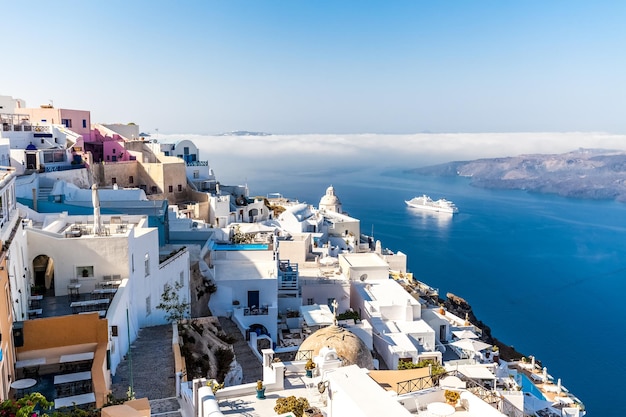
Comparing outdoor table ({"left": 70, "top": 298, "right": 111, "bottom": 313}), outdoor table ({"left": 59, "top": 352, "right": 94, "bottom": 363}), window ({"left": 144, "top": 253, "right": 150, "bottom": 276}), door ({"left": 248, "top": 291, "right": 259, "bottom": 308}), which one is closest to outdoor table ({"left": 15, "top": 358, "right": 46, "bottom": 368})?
outdoor table ({"left": 59, "top": 352, "right": 94, "bottom": 363})

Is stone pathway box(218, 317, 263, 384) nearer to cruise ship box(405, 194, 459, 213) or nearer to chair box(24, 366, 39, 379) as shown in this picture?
chair box(24, 366, 39, 379)

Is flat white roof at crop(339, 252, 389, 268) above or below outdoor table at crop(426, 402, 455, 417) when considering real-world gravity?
below

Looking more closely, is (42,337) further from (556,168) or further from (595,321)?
(556,168)

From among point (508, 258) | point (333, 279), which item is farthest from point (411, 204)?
point (333, 279)

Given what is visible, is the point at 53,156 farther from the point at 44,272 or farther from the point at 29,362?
the point at 29,362

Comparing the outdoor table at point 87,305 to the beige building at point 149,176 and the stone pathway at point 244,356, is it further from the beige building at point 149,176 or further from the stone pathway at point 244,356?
the beige building at point 149,176
